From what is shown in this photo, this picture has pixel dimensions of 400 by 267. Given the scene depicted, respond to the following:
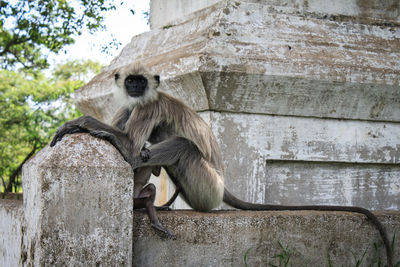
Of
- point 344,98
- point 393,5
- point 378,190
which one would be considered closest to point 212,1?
point 344,98

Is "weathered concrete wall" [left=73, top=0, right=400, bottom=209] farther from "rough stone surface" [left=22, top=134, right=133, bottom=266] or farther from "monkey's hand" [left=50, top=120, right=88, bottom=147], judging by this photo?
"rough stone surface" [left=22, top=134, right=133, bottom=266]

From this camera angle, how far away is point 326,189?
443 centimetres

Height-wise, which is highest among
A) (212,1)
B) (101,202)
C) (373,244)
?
(212,1)

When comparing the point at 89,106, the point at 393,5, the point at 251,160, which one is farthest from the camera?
the point at 89,106

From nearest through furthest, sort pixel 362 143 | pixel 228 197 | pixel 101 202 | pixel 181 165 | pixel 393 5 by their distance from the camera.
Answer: pixel 101 202, pixel 181 165, pixel 228 197, pixel 362 143, pixel 393 5

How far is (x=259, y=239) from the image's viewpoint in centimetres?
318

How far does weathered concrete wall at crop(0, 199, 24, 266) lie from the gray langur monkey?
0.64m

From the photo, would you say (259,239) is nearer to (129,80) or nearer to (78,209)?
(78,209)

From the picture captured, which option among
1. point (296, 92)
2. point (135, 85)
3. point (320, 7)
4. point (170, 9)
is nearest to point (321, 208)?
point (296, 92)

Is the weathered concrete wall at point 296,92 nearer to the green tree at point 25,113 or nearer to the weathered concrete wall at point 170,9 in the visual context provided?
the weathered concrete wall at point 170,9

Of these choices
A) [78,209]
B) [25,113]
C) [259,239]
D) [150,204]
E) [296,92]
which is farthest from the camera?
[25,113]

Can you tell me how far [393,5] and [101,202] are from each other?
343 centimetres

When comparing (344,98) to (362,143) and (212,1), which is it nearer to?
(362,143)

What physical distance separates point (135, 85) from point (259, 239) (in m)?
1.35
